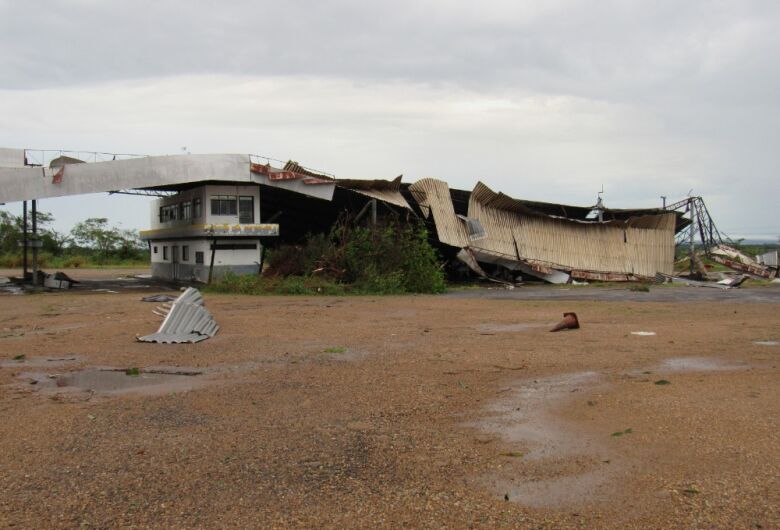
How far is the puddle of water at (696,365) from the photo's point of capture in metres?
9.27

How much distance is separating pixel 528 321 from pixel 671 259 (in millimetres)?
26812

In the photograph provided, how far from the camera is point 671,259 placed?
39.3 meters

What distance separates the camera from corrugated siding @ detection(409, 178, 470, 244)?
1198 inches

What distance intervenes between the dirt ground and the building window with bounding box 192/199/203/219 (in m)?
18.1

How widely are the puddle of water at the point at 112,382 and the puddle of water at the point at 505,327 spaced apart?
716cm

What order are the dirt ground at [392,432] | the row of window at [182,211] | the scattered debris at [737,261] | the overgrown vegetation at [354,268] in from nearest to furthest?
the dirt ground at [392,432] < the overgrown vegetation at [354,268] < the row of window at [182,211] < the scattered debris at [737,261]

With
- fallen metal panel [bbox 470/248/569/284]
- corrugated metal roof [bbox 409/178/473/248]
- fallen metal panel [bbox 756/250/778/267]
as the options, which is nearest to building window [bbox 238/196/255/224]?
corrugated metal roof [bbox 409/178/473/248]

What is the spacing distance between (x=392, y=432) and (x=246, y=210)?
976 inches

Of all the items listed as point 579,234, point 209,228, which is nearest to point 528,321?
point 209,228

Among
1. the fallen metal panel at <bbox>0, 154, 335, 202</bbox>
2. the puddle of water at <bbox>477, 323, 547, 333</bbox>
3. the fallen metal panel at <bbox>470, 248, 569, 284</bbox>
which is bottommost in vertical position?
the puddle of water at <bbox>477, 323, 547, 333</bbox>

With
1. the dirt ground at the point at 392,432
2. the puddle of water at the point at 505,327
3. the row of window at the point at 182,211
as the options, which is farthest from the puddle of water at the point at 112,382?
the row of window at the point at 182,211

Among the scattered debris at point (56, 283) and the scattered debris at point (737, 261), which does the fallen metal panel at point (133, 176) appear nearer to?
the scattered debris at point (56, 283)

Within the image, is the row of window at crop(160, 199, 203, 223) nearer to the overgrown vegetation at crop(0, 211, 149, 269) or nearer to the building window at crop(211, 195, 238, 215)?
the building window at crop(211, 195, 238, 215)

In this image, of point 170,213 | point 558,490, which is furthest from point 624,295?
point 170,213
